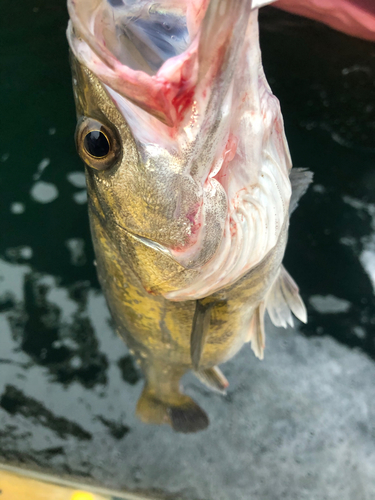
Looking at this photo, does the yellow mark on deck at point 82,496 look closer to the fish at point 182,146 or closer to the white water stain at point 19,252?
the fish at point 182,146

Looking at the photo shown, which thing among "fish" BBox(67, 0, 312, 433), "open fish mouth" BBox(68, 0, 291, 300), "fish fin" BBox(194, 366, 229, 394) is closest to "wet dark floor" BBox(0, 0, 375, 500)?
"fish fin" BBox(194, 366, 229, 394)

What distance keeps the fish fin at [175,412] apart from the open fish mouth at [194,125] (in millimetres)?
1062

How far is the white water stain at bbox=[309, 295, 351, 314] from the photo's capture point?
7.11 ft

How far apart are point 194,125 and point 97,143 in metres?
0.22

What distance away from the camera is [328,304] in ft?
7.21

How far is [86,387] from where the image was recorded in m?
2.16

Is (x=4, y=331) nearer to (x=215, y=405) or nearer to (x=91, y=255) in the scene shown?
(x=91, y=255)

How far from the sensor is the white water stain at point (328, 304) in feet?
7.11

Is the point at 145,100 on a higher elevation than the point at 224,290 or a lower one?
higher

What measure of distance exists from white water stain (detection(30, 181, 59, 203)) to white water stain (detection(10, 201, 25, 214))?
93 millimetres

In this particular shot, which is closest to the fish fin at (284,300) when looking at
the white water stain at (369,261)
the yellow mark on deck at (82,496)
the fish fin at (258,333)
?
the fish fin at (258,333)

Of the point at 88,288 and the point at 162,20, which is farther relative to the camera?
the point at 88,288

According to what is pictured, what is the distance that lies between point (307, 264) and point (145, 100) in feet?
6.13

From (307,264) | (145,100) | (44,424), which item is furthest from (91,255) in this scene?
(145,100)
